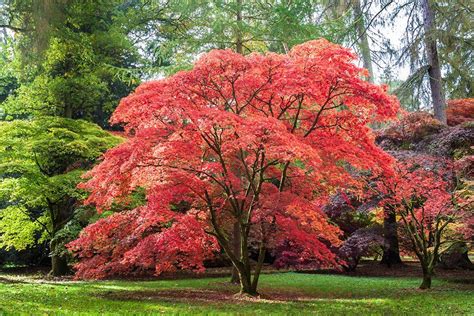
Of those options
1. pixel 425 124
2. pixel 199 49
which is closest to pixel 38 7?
pixel 199 49

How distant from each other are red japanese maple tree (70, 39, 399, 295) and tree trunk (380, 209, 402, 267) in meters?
5.37

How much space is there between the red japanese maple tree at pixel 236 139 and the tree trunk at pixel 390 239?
5367mm

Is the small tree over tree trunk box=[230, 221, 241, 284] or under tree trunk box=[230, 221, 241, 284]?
over

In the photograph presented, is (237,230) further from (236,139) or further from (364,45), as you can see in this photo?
(364,45)

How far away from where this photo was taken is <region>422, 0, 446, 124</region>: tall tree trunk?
15.2 m

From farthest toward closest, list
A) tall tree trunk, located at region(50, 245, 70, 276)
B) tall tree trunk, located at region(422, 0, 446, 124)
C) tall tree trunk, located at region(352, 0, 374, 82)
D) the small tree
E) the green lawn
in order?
tall tree trunk, located at region(352, 0, 374, 82)
tall tree trunk, located at region(422, 0, 446, 124)
tall tree trunk, located at region(50, 245, 70, 276)
the small tree
the green lawn

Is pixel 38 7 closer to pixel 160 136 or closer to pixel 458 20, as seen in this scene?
pixel 160 136

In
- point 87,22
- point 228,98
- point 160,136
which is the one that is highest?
point 87,22

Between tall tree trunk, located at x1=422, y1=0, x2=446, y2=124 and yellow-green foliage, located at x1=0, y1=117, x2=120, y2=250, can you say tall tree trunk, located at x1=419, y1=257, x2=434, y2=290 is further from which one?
yellow-green foliage, located at x1=0, y1=117, x2=120, y2=250

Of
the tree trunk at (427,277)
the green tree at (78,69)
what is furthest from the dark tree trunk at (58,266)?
the tree trunk at (427,277)

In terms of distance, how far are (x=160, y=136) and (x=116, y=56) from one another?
10.8m

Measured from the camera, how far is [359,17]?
16.4m

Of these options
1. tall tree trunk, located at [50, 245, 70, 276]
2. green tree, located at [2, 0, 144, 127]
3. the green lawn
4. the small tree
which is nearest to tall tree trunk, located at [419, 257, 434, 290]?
the small tree

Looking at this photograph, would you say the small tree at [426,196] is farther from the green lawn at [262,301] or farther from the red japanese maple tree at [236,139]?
the red japanese maple tree at [236,139]
